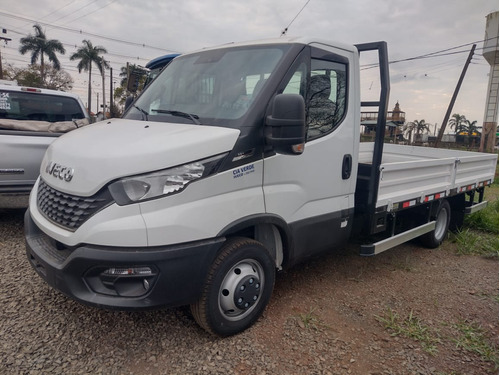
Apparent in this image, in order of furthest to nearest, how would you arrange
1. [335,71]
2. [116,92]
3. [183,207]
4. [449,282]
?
[116,92], [449,282], [335,71], [183,207]

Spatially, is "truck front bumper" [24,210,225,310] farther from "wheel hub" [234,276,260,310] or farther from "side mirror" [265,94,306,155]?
"side mirror" [265,94,306,155]

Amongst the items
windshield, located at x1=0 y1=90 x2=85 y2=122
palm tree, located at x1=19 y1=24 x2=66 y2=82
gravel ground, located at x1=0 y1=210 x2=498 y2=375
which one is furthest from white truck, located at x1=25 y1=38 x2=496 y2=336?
palm tree, located at x1=19 y1=24 x2=66 y2=82

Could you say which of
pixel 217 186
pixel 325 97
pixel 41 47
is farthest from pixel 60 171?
pixel 41 47

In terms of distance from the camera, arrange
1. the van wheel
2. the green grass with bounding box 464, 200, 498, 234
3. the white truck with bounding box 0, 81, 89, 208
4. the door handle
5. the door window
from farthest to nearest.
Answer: the green grass with bounding box 464, 200, 498, 234 < the van wheel < the white truck with bounding box 0, 81, 89, 208 < the door handle < the door window

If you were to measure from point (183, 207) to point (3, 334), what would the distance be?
1766mm

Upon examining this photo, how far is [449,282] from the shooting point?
439 cm

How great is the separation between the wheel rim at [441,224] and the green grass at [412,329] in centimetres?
245

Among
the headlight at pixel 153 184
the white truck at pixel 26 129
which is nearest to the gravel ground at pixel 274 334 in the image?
the white truck at pixel 26 129

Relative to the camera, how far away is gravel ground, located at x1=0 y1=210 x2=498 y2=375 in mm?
2680

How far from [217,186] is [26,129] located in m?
3.76

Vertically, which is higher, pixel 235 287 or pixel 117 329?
pixel 235 287

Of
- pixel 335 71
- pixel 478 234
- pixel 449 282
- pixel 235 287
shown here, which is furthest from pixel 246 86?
pixel 478 234

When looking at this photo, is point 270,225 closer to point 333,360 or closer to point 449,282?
point 333,360

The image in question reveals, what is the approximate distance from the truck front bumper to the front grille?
0.19m
